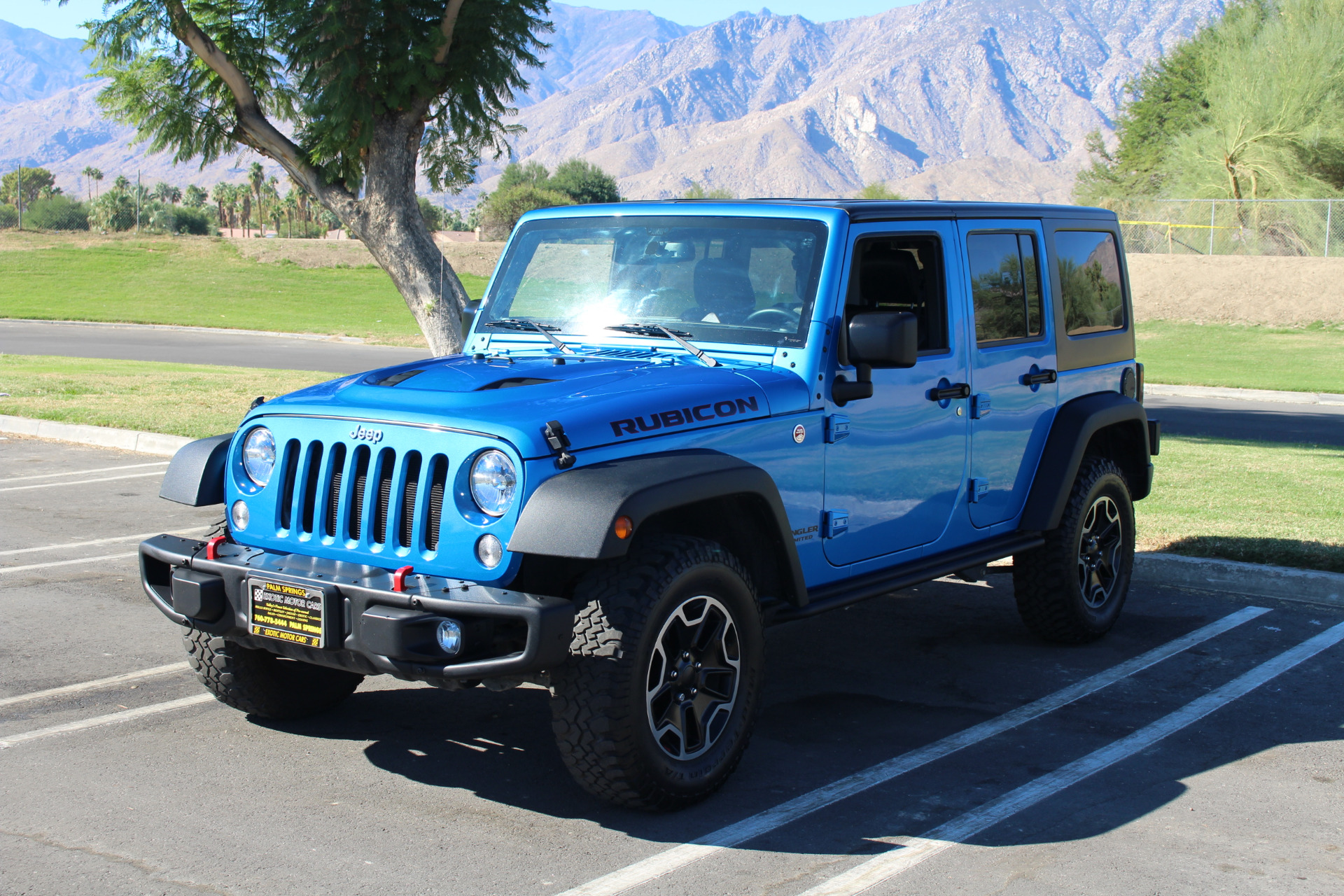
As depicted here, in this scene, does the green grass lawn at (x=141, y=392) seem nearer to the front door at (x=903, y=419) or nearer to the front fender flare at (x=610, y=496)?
the front door at (x=903, y=419)

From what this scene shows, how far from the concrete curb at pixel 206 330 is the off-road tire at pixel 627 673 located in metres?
30.4

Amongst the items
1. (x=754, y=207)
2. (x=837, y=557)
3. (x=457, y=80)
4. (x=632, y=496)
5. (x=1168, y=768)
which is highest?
(x=457, y=80)

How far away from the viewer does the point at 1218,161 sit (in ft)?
130

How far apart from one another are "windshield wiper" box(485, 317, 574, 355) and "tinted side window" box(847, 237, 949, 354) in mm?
1279

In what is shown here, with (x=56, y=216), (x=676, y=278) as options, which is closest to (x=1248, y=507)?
(x=676, y=278)

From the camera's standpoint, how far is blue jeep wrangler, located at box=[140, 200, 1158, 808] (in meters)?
3.98

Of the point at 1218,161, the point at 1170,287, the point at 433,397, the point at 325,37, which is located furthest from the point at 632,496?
the point at 1218,161

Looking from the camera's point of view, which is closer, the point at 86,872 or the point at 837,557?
the point at 86,872

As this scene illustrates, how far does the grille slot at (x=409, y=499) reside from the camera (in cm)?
417

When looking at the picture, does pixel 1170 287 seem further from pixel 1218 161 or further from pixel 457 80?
pixel 457 80

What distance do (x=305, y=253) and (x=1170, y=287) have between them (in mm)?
41135

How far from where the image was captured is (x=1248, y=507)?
928 centimetres

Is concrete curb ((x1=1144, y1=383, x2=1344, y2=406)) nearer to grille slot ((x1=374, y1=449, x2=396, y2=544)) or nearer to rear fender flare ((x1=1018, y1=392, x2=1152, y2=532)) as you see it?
rear fender flare ((x1=1018, y1=392, x2=1152, y2=532))

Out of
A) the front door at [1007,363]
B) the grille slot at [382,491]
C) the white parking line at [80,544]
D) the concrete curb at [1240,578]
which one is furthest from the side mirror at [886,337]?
the white parking line at [80,544]
